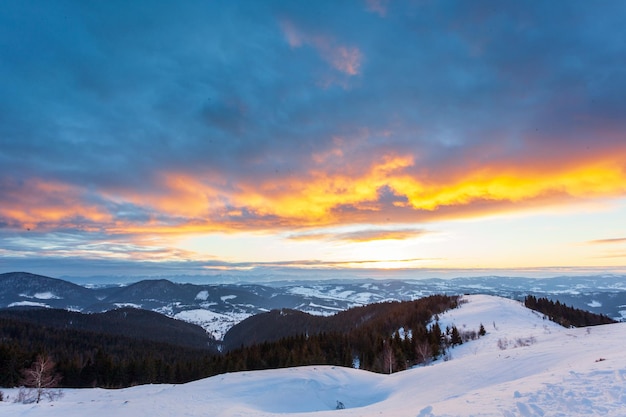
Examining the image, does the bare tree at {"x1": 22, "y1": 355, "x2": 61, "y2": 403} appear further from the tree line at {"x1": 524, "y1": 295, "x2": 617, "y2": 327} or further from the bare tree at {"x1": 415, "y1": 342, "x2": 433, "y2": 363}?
the tree line at {"x1": 524, "y1": 295, "x2": 617, "y2": 327}

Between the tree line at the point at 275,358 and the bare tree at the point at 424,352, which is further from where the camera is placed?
the tree line at the point at 275,358

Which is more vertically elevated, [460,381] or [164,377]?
[460,381]

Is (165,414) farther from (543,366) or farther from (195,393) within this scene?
(543,366)

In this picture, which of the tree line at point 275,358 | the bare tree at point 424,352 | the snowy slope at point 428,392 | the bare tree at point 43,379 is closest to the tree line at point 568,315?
the tree line at point 275,358

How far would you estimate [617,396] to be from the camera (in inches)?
511

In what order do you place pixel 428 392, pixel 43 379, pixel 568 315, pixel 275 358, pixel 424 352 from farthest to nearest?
pixel 568 315
pixel 275 358
pixel 424 352
pixel 43 379
pixel 428 392

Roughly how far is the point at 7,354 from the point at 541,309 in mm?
141633

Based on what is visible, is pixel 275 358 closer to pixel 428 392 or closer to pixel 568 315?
pixel 428 392

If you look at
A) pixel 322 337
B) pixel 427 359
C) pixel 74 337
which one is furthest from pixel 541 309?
pixel 74 337

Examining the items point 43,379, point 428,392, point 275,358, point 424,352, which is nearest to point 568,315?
point 424,352

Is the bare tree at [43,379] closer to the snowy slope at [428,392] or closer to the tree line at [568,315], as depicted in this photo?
the snowy slope at [428,392]

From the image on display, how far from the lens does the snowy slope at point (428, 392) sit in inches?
540

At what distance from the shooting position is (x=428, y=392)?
23594 mm

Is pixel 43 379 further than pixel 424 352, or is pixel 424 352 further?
pixel 424 352
